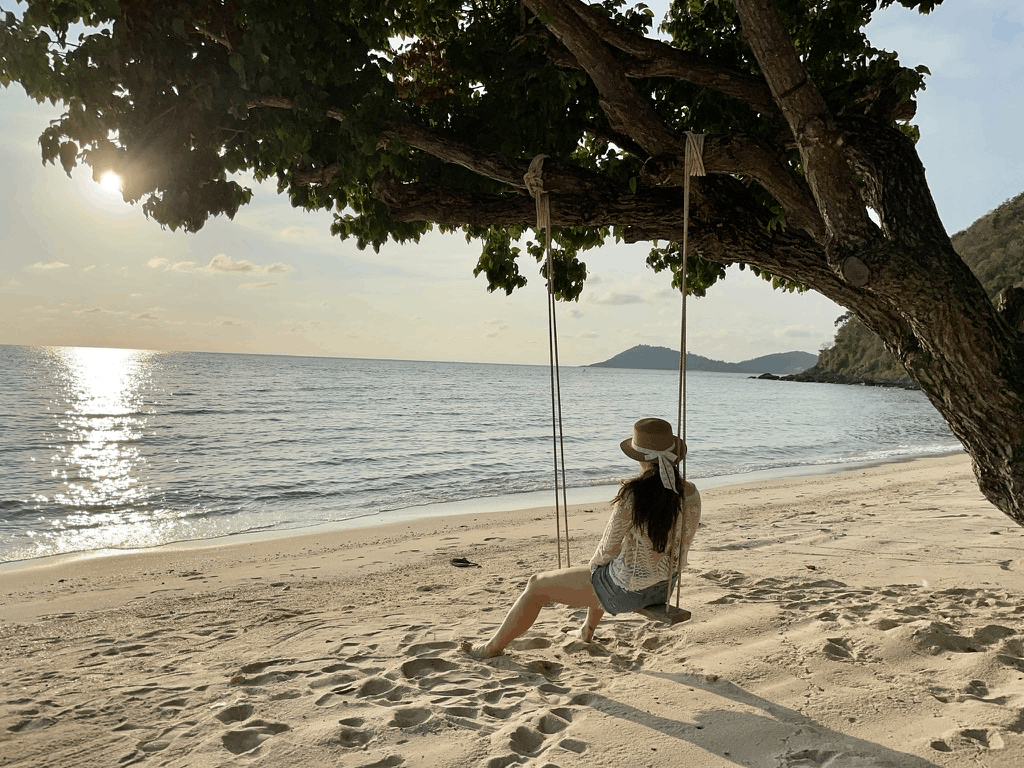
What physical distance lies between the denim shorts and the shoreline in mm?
6328

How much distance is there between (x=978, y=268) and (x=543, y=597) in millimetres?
70120

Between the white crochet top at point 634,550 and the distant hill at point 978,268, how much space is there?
3889 cm

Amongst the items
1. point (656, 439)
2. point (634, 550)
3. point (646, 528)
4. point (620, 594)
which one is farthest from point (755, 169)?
point (620, 594)

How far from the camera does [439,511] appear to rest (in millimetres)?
11227

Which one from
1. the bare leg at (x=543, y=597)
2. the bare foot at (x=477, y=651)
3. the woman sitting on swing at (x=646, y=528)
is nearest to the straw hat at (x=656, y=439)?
the woman sitting on swing at (x=646, y=528)

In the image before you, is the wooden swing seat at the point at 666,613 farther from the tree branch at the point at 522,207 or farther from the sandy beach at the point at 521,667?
the tree branch at the point at 522,207

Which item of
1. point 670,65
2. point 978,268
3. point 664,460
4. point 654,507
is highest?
point 978,268

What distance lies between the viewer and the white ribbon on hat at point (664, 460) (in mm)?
3389

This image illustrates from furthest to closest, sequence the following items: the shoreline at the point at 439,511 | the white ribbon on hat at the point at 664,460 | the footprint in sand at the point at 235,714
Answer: the shoreline at the point at 439,511, the white ribbon on hat at the point at 664,460, the footprint in sand at the point at 235,714

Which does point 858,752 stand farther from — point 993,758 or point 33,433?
point 33,433

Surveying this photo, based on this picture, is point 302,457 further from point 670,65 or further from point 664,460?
point 664,460

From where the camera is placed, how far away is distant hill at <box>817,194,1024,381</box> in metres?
57.4

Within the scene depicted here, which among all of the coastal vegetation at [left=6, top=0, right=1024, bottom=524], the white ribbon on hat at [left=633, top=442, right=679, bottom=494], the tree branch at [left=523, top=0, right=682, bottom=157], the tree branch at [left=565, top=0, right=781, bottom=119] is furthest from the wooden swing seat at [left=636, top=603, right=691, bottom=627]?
the tree branch at [left=565, top=0, right=781, bottom=119]

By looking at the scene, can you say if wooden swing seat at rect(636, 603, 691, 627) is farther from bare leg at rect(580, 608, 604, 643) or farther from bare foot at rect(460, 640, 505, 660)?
bare foot at rect(460, 640, 505, 660)
